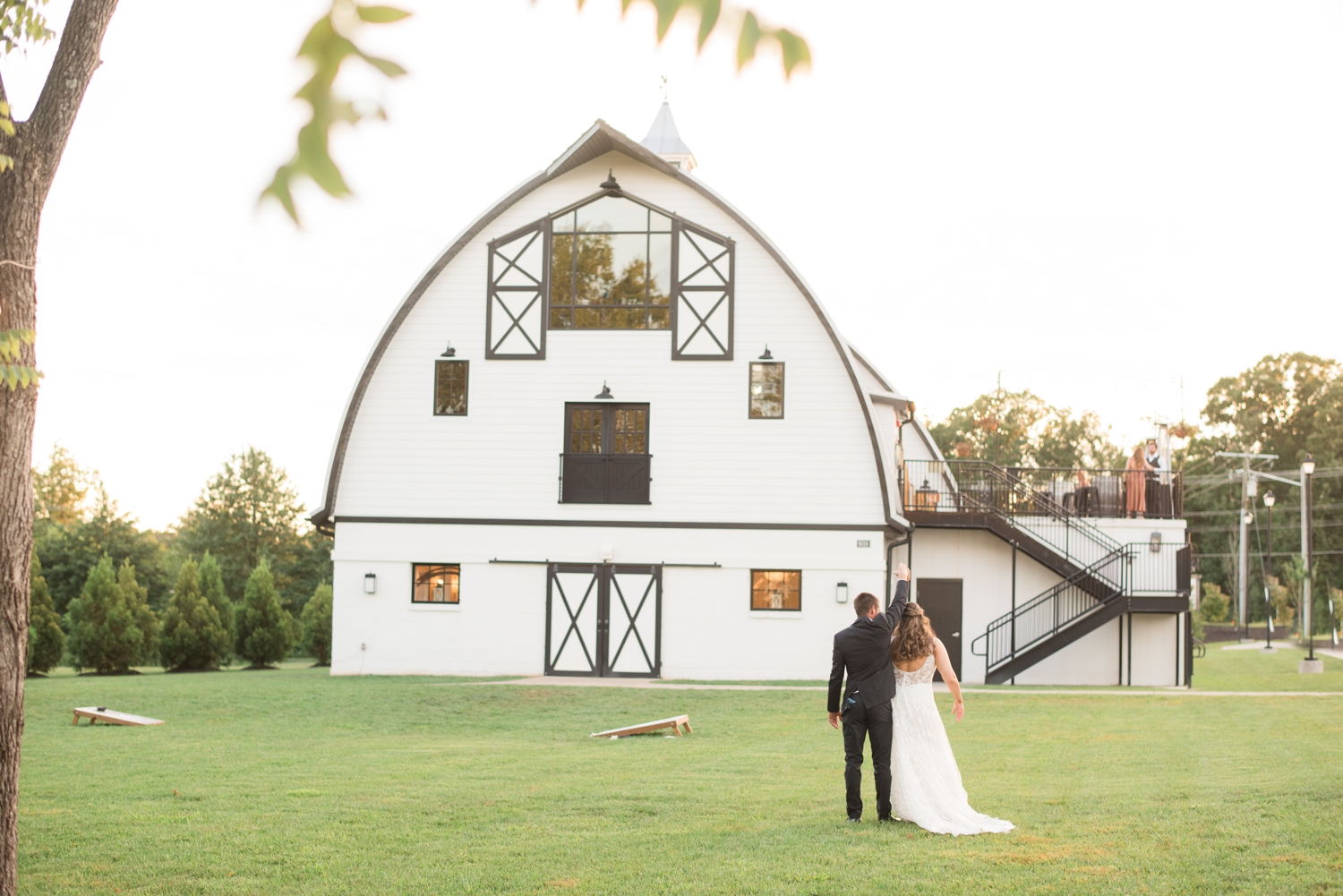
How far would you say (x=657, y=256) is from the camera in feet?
81.3

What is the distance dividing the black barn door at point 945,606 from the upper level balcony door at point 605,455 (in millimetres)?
6285

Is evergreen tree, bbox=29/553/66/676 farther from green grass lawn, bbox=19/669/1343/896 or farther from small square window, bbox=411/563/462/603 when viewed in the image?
green grass lawn, bbox=19/669/1343/896

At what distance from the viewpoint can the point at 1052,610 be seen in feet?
84.8

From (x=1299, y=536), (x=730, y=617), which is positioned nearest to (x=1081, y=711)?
(x=730, y=617)

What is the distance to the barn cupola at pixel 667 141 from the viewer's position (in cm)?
3275

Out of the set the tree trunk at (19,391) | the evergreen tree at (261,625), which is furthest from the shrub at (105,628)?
the tree trunk at (19,391)

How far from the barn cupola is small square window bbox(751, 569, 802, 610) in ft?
41.4

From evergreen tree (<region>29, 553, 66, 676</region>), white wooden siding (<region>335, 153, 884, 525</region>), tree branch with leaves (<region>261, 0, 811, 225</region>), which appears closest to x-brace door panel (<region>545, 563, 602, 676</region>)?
white wooden siding (<region>335, 153, 884, 525</region>)

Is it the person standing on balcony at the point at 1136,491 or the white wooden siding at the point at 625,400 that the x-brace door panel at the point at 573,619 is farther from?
the person standing on balcony at the point at 1136,491

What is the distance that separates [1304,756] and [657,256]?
1533 centimetres

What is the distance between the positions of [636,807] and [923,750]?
87.3 inches

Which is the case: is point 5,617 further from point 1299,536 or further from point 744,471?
point 1299,536

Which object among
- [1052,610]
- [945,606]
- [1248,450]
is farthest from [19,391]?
[1248,450]

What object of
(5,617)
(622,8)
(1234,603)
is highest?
(622,8)
